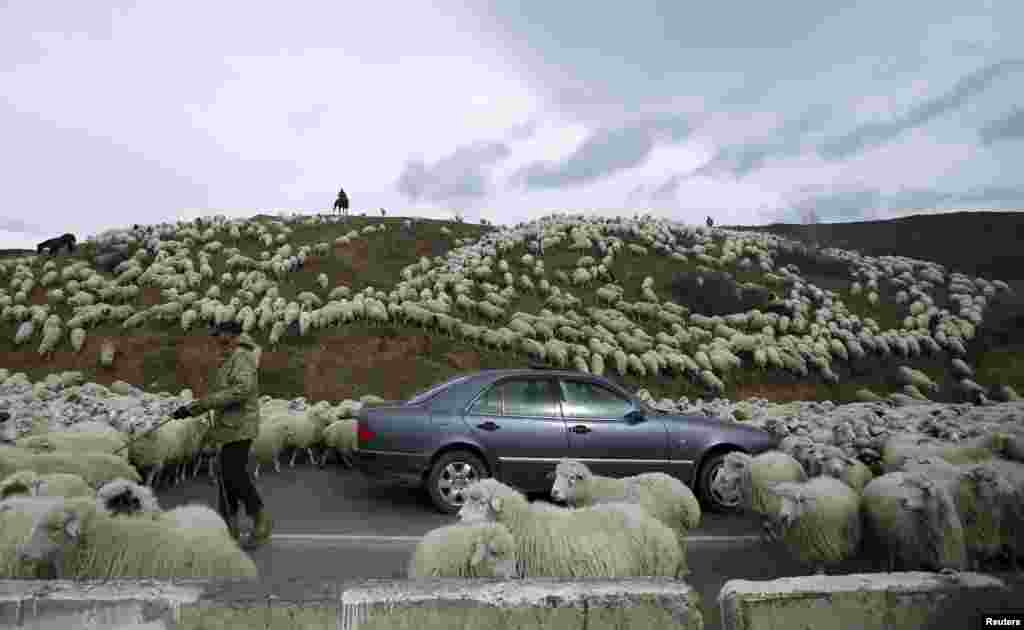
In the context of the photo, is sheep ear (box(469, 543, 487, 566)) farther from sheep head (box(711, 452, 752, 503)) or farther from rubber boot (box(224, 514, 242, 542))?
sheep head (box(711, 452, 752, 503))

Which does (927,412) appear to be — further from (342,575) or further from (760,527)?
(342,575)

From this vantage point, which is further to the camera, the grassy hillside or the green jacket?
the grassy hillside

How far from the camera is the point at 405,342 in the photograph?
2062 centimetres

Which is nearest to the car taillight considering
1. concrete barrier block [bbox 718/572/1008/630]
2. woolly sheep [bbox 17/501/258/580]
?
woolly sheep [bbox 17/501/258/580]

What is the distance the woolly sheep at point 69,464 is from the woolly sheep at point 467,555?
4.53m

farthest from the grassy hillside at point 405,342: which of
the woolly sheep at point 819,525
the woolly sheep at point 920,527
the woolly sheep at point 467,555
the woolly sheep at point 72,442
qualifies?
the woolly sheep at point 467,555

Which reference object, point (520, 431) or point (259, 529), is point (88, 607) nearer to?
point (259, 529)

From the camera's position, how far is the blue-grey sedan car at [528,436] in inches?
293

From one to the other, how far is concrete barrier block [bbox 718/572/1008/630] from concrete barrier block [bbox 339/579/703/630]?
0.97ft

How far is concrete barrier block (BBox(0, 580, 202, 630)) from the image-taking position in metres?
3.33

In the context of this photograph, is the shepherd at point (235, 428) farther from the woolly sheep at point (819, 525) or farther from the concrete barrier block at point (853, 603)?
the woolly sheep at point (819, 525)

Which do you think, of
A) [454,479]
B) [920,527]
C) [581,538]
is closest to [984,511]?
[920,527]

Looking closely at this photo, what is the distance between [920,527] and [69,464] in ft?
25.4

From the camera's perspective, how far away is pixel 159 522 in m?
4.38
